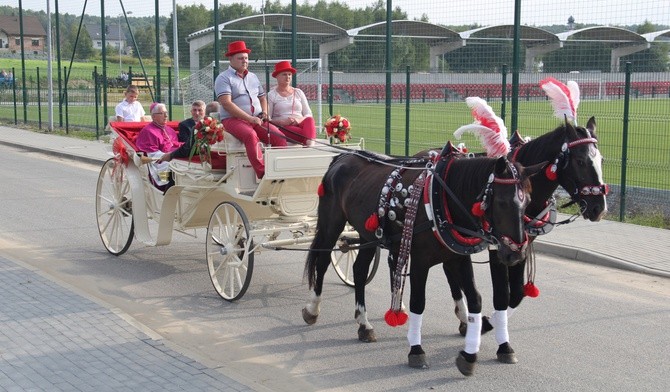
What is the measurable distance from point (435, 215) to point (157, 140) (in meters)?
4.93

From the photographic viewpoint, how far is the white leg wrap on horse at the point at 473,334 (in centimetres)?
603

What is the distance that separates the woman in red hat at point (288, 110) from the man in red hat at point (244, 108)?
0.12m

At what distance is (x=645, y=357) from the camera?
6.47 meters

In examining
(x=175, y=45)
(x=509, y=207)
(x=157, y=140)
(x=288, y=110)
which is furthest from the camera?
(x=175, y=45)

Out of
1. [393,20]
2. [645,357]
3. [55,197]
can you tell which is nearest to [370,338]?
[645,357]

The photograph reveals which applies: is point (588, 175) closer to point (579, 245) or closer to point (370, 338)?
point (370, 338)

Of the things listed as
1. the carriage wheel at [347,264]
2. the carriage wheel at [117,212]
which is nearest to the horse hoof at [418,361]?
the carriage wheel at [347,264]

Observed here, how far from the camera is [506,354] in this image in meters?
6.38

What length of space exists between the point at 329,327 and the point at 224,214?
5.79ft

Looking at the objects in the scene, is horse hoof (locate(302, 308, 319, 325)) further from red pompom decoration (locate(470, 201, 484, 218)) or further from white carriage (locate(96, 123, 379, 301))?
red pompom decoration (locate(470, 201, 484, 218))

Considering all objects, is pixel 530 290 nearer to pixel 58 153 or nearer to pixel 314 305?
pixel 314 305

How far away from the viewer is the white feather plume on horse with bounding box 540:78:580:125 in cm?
655

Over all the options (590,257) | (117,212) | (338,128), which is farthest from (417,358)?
(117,212)

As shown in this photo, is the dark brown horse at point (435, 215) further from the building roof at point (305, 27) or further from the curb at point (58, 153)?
the building roof at point (305, 27)
